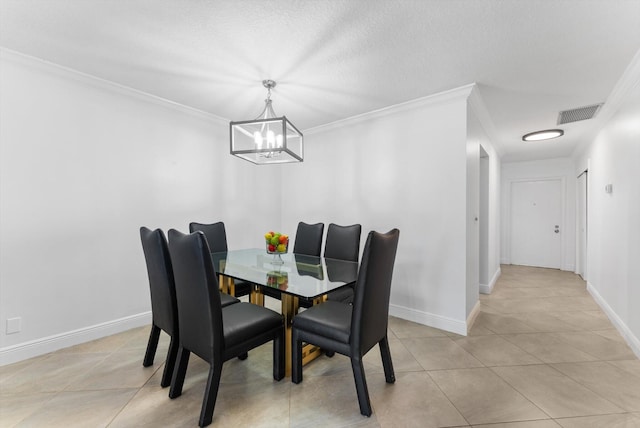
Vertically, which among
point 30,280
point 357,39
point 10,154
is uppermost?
point 357,39

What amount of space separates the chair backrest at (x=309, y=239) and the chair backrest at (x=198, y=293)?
166 cm

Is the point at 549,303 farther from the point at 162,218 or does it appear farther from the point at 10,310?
the point at 10,310

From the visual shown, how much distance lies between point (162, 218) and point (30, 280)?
3.66 ft

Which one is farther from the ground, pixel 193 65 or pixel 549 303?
pixel 193 65

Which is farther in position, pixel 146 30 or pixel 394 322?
pixel 394 322

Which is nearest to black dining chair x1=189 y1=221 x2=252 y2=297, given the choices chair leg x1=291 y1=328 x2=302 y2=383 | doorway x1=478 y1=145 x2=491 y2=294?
chair leg x1=291 y1=328 x2=302 y2=383

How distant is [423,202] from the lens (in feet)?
9.64

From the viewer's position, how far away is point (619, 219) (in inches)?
105

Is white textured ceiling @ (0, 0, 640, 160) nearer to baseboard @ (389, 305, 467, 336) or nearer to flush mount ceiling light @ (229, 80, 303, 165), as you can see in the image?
flush mount ceiling light @ (229, 80, 303, 165)

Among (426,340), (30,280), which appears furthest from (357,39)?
(30,280)

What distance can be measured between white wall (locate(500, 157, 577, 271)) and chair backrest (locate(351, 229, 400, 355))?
18.7 ft

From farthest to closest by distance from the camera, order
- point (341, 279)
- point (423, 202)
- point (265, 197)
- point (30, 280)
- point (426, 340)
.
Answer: point (265, 197), point (423, 202), point (426, 340), point (30, 280), point (341, 279)

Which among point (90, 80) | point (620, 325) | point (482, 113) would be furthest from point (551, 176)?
point (90, 80)

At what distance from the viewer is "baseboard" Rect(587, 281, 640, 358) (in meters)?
2.27
